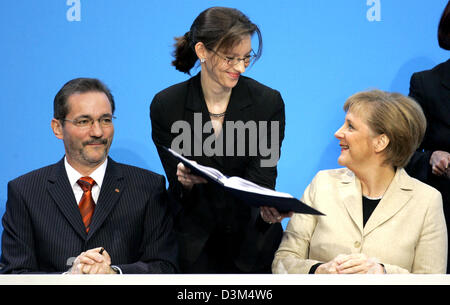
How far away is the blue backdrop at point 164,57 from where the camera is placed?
12.4 feet

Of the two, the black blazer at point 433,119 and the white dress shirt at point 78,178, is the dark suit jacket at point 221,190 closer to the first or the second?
the white dress shirt at point 78,178

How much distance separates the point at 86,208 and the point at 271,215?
749 millimetres

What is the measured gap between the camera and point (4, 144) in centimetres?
383

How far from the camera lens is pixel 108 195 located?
2.57m

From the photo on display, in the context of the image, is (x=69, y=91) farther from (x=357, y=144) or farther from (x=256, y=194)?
(x=357, y=144)

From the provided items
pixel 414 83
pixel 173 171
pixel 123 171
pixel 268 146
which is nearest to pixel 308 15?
pixel 414 83

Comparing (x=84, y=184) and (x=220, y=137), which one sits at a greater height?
(x=220, y=137)

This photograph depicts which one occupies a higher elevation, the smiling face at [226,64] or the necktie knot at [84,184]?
the smiling face at [226,64]

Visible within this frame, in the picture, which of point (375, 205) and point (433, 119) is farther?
point (433, 119)

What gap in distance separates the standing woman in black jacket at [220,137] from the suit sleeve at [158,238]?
14 centimetres

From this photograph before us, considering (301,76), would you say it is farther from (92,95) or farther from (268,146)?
(92,95)

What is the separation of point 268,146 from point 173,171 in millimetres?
453

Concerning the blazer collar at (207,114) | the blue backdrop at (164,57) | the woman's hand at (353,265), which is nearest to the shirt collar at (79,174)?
the blazer collar at (207,114)

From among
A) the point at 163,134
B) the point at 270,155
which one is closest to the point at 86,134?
the point at 163,134
